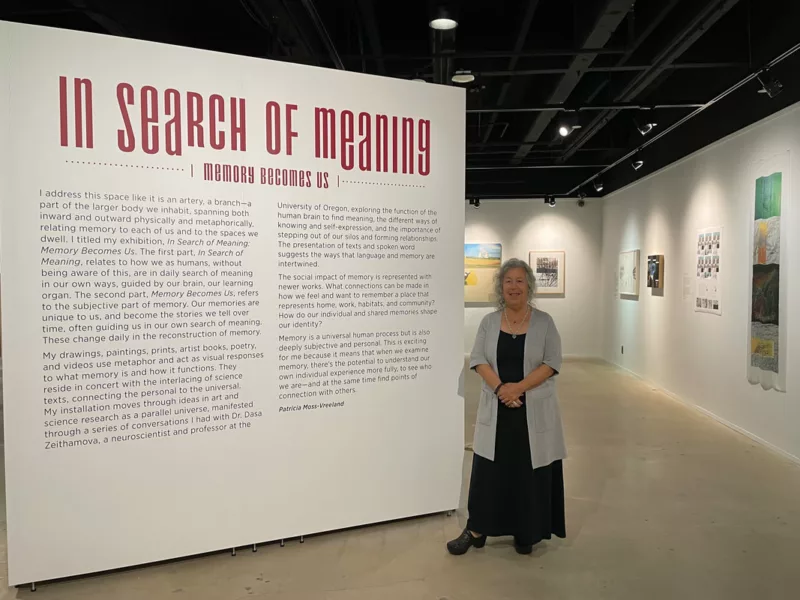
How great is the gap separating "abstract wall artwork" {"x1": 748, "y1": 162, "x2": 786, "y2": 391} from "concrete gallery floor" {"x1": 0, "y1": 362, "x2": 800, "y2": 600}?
935 millimetres

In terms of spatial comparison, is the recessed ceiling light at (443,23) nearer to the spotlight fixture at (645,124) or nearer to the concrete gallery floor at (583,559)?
the spotlight fixture at (645,124)

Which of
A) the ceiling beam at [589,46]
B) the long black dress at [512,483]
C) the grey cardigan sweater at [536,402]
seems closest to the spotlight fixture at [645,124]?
the ceiling beam at [589,46]

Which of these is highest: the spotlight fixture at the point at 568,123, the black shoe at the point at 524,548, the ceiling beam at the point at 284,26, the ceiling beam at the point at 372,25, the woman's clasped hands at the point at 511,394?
the ceiling beam at the point at 372,25

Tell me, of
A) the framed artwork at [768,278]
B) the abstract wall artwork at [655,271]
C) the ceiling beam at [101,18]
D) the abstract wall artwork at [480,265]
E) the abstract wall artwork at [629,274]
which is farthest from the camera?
the abstract wall artwork at [480,265]

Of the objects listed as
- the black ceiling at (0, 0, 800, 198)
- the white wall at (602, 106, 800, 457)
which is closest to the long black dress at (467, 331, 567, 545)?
the black ceiling at (0, 0, 800, 198)

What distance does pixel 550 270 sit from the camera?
11.4 metres

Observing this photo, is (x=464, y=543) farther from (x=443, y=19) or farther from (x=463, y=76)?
(x=463, y=76)

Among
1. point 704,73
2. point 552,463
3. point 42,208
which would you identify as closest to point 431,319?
point 552,463

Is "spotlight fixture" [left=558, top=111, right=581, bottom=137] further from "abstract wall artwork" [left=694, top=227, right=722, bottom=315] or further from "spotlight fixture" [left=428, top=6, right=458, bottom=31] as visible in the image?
"spotlight fixture" [left=428, top=6, right=458, bottom=31]

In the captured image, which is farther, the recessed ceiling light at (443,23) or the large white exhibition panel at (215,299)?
the recessed ceiling light at (443,23)

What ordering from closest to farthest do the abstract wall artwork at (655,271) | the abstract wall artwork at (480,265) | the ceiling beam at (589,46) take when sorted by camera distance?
the ceiling beam at (589,46)
the abstract wall artwork at (655,271)
the abstract wall artwork at (480,265)

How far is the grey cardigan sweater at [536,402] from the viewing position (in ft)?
10.5

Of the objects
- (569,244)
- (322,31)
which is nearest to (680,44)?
(322,31)

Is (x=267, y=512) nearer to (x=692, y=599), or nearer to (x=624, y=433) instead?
(x=692, y=599)
